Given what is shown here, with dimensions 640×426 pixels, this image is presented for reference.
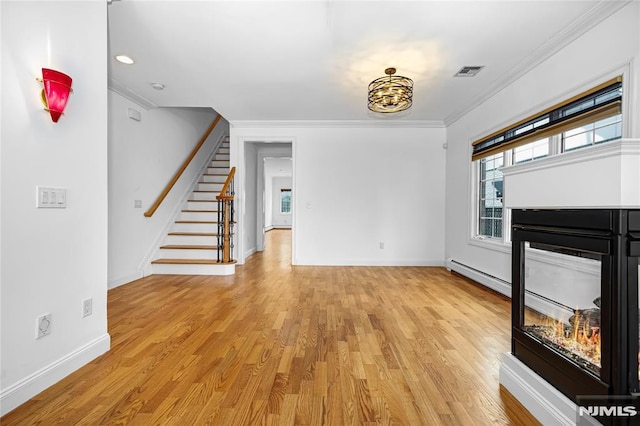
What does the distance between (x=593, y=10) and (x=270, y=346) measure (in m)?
3.53

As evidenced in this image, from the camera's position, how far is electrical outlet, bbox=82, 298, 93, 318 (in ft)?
6.26

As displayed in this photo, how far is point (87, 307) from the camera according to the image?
6.35 ft

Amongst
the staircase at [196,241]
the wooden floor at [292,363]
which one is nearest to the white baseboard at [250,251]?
the staircase at [196,241]

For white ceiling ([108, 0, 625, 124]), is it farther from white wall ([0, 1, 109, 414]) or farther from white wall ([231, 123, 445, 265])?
white wall ([231, 123, 445, 265])

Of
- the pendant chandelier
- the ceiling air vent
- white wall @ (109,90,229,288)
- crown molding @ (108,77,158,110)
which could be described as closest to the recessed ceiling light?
crown molding @ (108,77,158,110)

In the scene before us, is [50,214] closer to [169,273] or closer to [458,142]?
[169,273]

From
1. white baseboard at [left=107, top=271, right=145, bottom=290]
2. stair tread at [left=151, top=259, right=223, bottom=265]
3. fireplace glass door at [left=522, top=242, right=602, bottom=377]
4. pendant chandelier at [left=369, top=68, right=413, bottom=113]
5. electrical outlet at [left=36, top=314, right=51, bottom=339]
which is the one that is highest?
pendant chandelier at [left=369, top=68, right=413, bottom=113]

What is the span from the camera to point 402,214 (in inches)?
208

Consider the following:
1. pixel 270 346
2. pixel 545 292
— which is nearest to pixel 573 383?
pixel 545 292

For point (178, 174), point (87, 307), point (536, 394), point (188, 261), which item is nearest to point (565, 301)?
point (536, 394)

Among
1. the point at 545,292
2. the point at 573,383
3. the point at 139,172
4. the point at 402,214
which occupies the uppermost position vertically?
the point at 139,172

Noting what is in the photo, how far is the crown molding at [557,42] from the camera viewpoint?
7.27 feet

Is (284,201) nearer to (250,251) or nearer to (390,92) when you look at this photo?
(250,251)

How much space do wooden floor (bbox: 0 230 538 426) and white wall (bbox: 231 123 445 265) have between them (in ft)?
5.80
